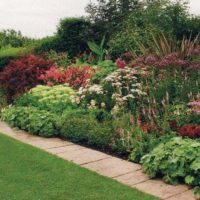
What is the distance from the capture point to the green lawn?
5.70 m

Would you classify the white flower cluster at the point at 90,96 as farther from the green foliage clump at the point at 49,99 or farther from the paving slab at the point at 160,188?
the paving slab at the point at 160,188

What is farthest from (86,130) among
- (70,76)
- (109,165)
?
(70,76)

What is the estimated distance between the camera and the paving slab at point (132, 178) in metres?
6.16

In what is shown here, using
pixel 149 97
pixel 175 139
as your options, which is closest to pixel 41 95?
pixel 149 97

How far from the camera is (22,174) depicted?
6527 mm

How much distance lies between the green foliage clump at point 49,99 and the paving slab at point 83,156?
8.18ft

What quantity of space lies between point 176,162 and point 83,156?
1.79 m

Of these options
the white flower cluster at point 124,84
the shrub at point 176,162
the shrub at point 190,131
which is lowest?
the shrub at point 176,162

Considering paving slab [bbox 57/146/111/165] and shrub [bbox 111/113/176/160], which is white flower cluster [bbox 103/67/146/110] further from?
paving slab [bbox 57/146/111/165]

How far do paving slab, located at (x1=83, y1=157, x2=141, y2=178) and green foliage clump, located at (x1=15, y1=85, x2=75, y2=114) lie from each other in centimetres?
326

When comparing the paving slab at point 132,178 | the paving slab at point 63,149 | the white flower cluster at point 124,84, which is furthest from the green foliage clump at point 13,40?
the paving slab at point 132,178

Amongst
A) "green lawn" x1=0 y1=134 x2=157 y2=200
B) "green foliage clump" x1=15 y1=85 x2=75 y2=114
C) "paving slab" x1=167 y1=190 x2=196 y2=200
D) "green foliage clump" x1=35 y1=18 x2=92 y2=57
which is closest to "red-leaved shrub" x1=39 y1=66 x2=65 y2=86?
"green foliage clump" x1=15 y1=85 x2=75 y2=114

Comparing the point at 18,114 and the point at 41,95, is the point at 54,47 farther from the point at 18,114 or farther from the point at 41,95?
the point at 18,114

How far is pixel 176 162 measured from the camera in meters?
6.18
